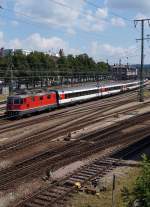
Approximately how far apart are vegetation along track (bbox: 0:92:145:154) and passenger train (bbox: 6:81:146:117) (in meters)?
4.69

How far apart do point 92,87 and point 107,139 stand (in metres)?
38.9

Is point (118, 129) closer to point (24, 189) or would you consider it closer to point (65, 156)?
point (65, 156)

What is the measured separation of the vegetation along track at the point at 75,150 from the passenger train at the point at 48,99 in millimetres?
11686

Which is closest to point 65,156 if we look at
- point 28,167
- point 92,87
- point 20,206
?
point 28,167

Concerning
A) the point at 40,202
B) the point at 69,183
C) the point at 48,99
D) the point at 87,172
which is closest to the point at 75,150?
the point at 87,172

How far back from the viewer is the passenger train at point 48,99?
50.2m

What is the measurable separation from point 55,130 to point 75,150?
386 inches

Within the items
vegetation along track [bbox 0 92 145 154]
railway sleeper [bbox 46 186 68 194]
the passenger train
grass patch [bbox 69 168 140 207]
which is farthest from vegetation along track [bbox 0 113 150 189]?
the passenger train

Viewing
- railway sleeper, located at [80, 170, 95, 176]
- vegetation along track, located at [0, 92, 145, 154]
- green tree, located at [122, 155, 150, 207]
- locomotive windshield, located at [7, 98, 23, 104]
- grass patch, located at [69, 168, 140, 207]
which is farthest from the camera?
locomotive windshield, located at [7, 98, 23, 104]

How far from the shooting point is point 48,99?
55906 mm

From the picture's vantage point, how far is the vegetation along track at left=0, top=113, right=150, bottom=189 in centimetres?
2466

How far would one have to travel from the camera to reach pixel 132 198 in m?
12.7

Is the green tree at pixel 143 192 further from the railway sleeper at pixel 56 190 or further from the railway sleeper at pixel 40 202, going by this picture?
the railway sleeper at pixel 56 190

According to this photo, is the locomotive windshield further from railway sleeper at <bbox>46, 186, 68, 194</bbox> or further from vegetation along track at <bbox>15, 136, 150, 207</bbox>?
railway sleeper at <bbox>46, 186, 68, 194</bbox>
